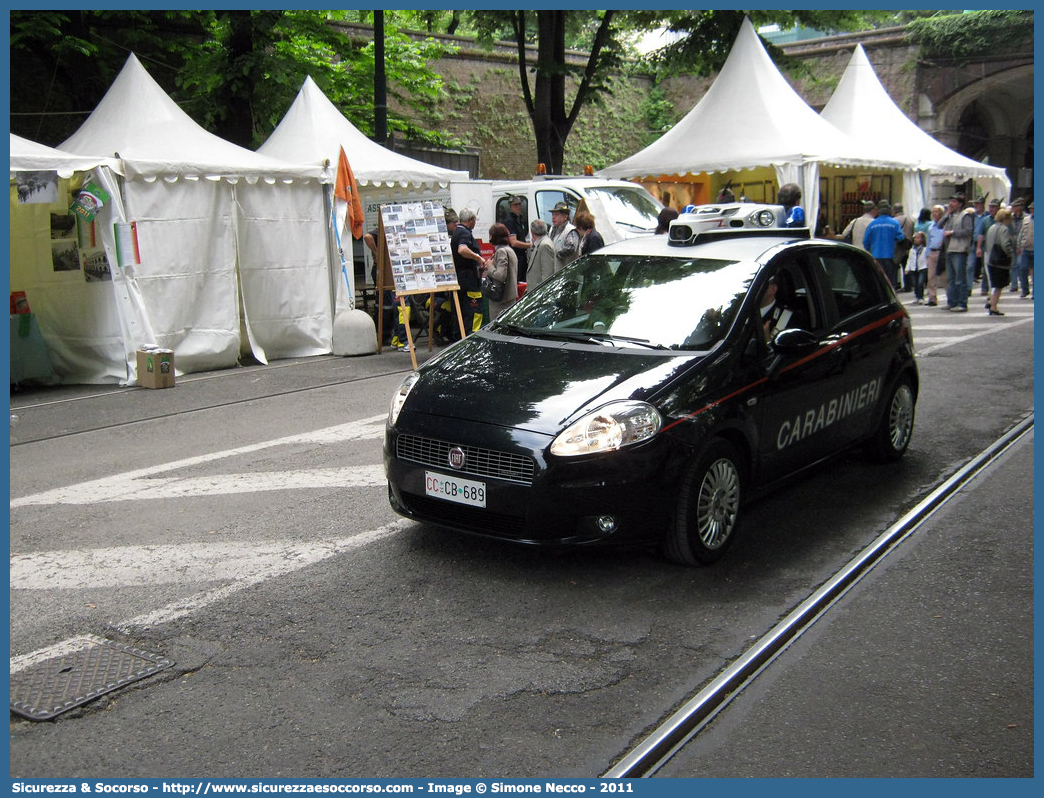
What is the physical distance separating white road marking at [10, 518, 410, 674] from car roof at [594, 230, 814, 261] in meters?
2.29

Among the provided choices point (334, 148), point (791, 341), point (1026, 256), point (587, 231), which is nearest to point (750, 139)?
point (1026, 256)

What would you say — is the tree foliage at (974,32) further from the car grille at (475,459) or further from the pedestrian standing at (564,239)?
the car grille at (475,459)

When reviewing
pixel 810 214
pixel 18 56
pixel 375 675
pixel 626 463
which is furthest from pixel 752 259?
pixel 18 56

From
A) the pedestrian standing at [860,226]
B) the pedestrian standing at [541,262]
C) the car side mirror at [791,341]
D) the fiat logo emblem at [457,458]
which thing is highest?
the pedestrian standing at [860,226]

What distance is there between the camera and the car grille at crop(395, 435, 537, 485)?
16.5 ft

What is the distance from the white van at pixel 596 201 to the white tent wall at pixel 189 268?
577cm

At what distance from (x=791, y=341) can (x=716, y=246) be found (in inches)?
42.4

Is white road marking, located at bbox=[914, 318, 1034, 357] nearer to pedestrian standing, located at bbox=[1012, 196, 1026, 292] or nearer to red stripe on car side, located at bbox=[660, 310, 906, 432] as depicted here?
pedestrian standing, located at bbox=[1012, 196, 1026, 292]

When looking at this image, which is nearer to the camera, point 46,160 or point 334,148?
point 46,160

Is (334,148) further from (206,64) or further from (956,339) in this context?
(956,339)

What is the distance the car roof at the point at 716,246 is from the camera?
6.45 metres

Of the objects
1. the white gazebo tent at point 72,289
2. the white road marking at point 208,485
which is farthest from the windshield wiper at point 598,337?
the white gazebo tent at point 72,289

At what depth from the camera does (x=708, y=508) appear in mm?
5375

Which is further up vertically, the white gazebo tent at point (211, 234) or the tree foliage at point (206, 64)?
the tree foliage at point (206, 64)
